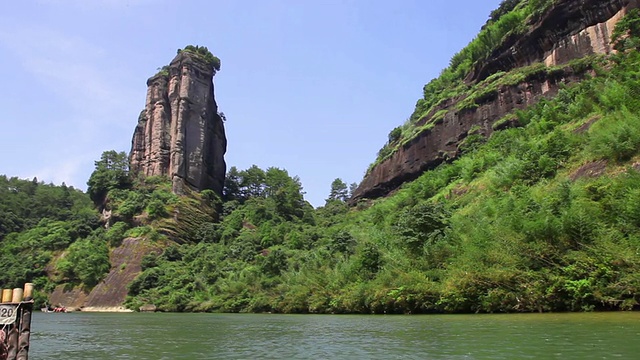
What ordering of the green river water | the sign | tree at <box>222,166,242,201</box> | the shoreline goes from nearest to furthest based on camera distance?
1. the sign
2. the green river water
3. the shoreline
4. tree at <box>222,166,242,201</box>

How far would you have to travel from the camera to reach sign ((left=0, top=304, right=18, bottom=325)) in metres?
8.41

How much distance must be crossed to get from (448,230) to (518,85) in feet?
116

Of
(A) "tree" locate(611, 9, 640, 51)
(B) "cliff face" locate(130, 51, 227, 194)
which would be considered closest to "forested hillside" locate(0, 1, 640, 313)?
(A) "tree" locate(611, 9, 640, 51)

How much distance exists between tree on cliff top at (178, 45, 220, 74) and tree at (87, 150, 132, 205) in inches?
933

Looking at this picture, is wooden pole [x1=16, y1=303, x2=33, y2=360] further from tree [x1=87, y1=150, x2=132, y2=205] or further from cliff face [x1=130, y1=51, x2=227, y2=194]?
tree [x1=87, y1=150, x2=132, y2=205]

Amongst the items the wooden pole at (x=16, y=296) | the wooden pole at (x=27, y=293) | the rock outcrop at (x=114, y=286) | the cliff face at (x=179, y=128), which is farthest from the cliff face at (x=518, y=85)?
the wooden pole at (x=16, y=296)

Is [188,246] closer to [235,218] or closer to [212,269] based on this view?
[235,218]

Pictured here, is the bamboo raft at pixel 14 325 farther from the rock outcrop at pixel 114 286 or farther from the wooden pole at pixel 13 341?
the rock outcrop at pixel 114 286

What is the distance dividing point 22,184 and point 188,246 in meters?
69.1

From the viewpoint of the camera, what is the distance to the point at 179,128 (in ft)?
270

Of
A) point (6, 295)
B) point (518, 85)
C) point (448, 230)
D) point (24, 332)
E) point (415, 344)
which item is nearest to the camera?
point (24, 332)

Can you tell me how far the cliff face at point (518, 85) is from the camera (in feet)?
161

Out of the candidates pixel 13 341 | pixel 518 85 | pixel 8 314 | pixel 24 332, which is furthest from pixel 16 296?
pixel 518 85

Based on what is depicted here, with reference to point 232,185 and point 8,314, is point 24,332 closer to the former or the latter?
point 8,314
